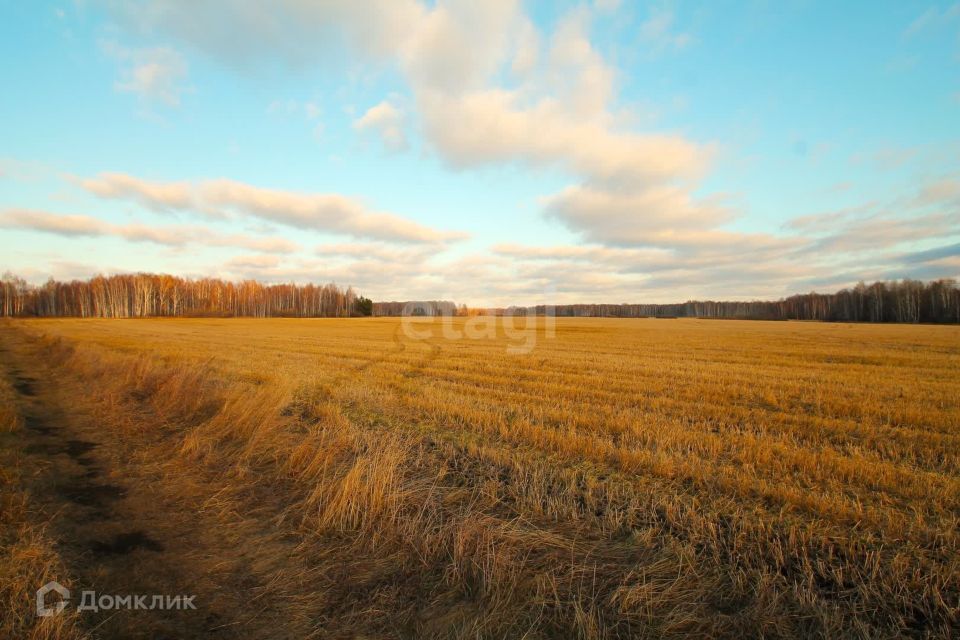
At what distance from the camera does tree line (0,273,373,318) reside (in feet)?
352

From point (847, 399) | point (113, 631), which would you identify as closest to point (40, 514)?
point (113, 631)

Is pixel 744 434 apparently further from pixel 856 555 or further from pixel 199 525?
pixel 199 525

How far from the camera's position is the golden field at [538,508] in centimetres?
360

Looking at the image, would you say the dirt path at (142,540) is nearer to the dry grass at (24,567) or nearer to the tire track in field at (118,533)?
the tire track in field at (118,533)

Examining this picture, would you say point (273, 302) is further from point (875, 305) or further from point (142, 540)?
point (875, 305)
